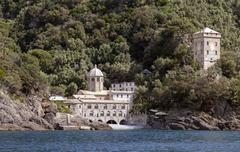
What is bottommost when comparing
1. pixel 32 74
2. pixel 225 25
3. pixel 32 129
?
pixel 32 129

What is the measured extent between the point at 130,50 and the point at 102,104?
32.3 metres

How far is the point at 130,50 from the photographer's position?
568 ft

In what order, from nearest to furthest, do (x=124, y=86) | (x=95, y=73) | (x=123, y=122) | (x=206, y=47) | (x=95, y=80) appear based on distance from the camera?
1. (x=206, y=47)
2. (x=123, y=122)
3. (x=95, y=80)
4. (x=95, y=73)
5. (x=124, y=86)

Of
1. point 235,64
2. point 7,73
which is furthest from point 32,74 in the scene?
point 235,64

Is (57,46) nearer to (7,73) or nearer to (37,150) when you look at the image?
(7,73)

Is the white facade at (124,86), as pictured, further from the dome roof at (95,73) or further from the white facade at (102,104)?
the dome roof at (95,73)

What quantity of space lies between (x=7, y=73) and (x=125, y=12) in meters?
70.6

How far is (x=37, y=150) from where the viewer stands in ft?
205

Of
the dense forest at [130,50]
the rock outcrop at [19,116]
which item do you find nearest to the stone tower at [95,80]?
the dense forest at [130,50]

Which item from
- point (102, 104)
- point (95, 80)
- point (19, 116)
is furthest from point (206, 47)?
point (19, 116)

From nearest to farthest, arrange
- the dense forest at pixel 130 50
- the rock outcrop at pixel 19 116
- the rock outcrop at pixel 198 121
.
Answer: the rock outcrop at pixel 19 116
the rock outcrop at pixel 198 121
the dense forest at pixel 130 50

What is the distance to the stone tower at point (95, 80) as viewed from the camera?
153 meters

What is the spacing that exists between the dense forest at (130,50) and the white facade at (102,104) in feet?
13.8

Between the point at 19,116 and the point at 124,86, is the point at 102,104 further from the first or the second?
the point at 19,116
